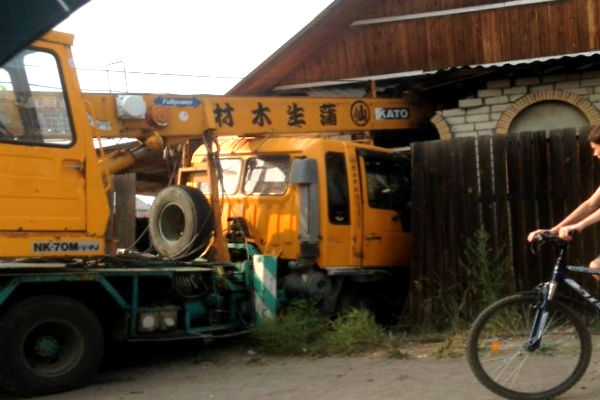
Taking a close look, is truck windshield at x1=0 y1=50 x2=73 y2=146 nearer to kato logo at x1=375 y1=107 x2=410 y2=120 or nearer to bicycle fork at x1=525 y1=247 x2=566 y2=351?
bicycle fork at x1=525 y1=247 x2=566 y2=351

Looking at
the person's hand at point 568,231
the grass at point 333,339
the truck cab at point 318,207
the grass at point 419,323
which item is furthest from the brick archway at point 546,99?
the person's hand at point 568,231

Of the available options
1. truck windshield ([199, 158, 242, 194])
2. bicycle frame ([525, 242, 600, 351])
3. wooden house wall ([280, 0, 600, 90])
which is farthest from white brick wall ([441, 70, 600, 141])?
bicycle frame ([525, 242, 600, 351])

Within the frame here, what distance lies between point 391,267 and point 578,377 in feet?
16.6

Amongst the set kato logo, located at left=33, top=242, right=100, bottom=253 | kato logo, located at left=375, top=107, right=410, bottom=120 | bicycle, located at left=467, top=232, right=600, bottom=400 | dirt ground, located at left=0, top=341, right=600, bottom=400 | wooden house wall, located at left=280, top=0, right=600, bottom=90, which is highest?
wooden house wall, located at left=280, top=0, right=600, bottom=90

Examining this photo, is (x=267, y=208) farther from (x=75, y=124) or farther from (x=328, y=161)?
(x=75, y=124)

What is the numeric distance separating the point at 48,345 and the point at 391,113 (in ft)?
23.0

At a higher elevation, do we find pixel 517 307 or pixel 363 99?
pixel 363 99

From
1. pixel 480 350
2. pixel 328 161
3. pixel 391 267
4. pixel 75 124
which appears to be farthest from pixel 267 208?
pixel 480 350

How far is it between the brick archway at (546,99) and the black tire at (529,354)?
721cm

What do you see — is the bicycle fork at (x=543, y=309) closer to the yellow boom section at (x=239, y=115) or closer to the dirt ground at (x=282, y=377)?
the dirt ground at (x=282, y=377)

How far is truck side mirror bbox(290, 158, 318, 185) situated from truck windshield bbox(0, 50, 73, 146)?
2.91 m

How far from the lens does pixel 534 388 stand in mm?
5535

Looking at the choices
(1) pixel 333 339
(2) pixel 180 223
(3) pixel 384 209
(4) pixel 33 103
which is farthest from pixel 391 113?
(4) pixel 33 103

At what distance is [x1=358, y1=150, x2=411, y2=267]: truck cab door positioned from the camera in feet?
33.5
